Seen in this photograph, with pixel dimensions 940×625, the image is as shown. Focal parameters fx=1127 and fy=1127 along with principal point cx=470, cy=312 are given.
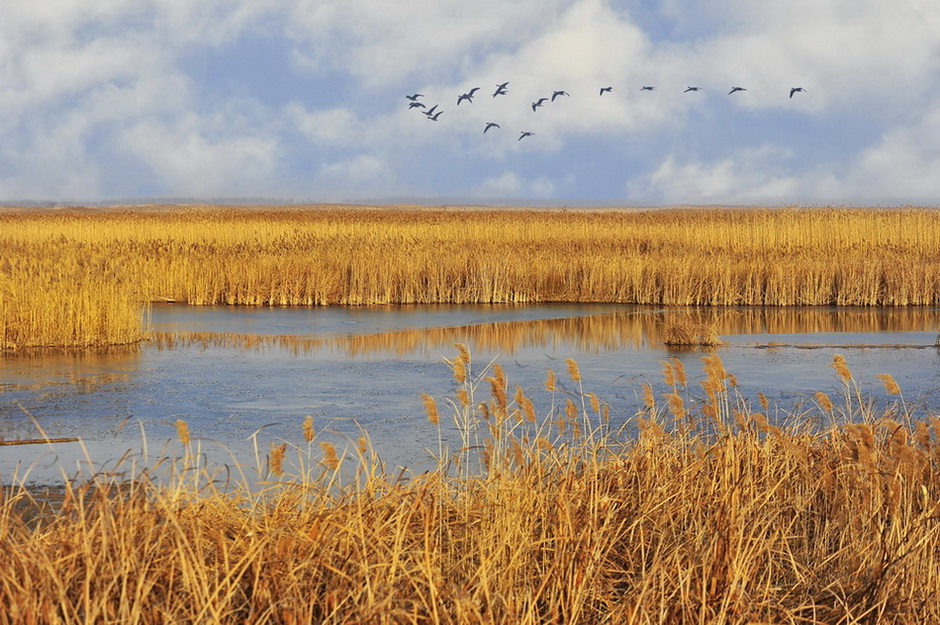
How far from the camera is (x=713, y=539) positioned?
11.8 feet

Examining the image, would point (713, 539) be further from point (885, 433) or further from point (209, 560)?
point (885, 433)

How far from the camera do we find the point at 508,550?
3.66m

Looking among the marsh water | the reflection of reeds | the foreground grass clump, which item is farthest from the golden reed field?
the reflection of reeds

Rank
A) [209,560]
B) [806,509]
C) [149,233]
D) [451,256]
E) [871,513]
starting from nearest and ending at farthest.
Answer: [209,560] < [871,513] < [806,509] < [451,256] < [149,233]

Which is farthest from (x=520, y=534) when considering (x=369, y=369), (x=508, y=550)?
(x=369, y=369)

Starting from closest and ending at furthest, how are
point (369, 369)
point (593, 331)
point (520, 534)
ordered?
point (520, 534) < point (369, 369) < point (593, 331)

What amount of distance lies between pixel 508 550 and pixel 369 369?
22.4 feet

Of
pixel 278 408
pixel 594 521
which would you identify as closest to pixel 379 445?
pixel 278 408

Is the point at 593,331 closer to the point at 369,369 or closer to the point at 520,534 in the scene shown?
the point at 369,369

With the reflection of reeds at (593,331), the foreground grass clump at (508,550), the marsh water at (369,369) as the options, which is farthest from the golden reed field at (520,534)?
the reflection of reeds at (593,331)

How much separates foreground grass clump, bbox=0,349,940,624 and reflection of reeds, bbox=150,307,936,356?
24.5 feet

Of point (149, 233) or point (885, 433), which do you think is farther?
point (149, 233)

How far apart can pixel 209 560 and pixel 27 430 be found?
14.2ft

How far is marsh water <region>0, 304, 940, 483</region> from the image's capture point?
23.4 ft
